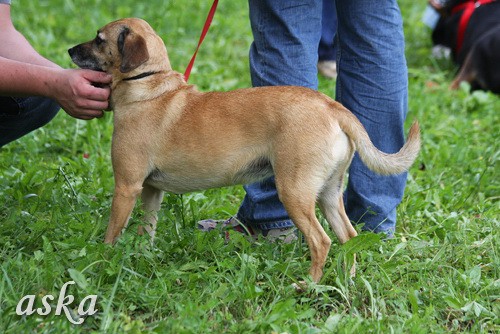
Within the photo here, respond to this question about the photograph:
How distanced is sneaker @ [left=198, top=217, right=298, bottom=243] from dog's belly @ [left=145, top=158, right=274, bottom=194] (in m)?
0.35

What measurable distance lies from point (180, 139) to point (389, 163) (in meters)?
0.95

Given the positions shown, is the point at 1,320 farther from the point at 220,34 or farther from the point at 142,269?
the point at 220,34

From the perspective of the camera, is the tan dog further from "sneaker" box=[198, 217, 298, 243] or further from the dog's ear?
"sneaker" box=[198, 217, 298, 243]

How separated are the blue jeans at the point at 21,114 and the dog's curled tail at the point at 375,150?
1.67 m

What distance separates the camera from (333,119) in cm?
331

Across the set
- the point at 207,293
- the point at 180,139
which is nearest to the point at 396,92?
the point at 180,139

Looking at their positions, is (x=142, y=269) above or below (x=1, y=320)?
below

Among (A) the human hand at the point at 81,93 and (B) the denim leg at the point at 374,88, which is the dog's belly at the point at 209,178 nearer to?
(A) the human hand at the point at 81,93

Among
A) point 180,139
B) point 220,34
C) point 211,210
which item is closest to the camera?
point 180,139

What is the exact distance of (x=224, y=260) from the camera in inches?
135

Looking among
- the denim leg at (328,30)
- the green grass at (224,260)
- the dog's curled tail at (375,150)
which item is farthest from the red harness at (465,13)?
the dog's curled tail at (375,150)

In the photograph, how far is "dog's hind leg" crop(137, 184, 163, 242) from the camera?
3744mm

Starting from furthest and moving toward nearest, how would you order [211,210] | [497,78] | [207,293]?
[497,78] → [211,210] → [207,293]

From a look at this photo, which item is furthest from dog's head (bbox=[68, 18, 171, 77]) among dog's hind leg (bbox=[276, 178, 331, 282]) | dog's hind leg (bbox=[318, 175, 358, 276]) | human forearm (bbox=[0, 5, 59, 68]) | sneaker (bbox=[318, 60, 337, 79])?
sneaker (bbox=[318, 60, 337, 79])
